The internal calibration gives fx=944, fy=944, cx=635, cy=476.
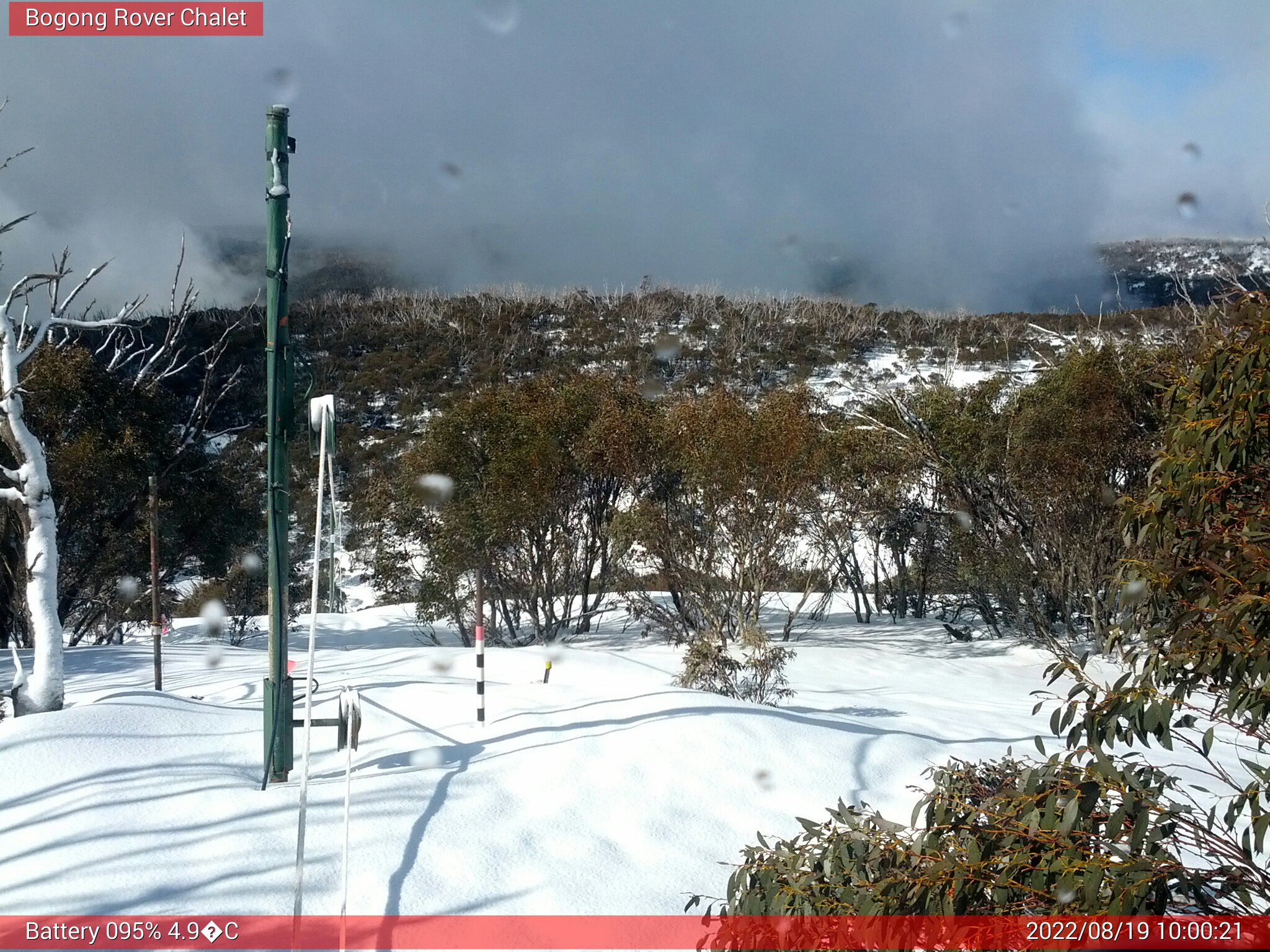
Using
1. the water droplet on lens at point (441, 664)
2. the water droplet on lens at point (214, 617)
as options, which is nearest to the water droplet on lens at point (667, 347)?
the water droplet on lens at point (214, 617)

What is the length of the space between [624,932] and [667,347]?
3929 cm

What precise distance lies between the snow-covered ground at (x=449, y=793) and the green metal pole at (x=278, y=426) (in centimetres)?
28

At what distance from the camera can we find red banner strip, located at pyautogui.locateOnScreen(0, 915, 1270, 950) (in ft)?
5.59

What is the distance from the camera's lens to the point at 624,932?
3.58 meters

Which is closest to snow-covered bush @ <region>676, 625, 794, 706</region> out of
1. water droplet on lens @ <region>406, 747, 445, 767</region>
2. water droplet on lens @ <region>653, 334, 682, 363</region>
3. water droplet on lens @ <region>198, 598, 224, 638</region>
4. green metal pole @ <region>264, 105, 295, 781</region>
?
water droplet on lens @ <region>406, 747, 445, 767</region>

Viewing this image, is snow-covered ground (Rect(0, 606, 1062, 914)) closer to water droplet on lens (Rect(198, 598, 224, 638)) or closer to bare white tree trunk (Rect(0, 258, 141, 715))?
bare white tree trunk (Rect(0, 258, 141, 715))

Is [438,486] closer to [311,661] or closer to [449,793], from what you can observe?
[449,793]

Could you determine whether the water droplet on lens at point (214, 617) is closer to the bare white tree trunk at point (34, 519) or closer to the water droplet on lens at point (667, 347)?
the bare white tree trunk at point (34, 519)

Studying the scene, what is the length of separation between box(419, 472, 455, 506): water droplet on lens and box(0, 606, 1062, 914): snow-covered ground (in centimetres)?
770

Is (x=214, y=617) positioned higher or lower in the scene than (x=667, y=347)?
lower

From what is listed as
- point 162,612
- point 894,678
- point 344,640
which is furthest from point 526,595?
point 162,612

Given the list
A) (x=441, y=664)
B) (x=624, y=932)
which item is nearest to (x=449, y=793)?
(x=624, y=932)

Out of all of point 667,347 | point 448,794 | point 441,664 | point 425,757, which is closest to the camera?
point 448,794

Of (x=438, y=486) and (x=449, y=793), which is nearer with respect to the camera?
(x=449, y=793)
